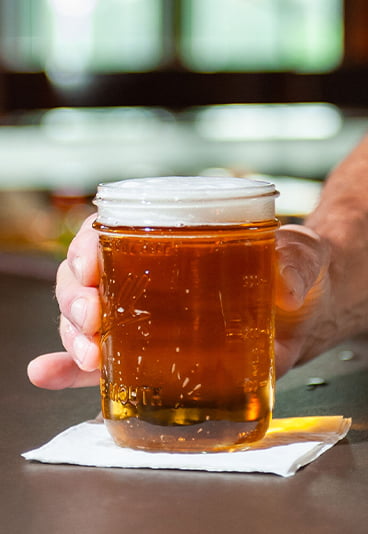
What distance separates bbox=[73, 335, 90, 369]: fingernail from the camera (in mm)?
803

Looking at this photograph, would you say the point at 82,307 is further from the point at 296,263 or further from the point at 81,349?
the point at 296,263

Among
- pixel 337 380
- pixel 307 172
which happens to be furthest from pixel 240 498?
pixel 307 172

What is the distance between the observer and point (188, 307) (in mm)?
717

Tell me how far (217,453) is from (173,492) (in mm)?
80

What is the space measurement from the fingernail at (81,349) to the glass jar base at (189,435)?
7 cm

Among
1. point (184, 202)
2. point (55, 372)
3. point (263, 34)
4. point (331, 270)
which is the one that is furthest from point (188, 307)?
point (263, 34)

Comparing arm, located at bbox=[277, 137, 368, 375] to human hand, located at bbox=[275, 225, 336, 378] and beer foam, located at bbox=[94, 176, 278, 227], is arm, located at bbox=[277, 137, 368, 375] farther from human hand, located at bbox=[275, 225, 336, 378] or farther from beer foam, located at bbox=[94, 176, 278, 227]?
beer foam, located at bbox=[94, 176, 278, 227]

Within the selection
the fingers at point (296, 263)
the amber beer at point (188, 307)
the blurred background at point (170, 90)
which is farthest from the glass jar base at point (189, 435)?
the blurred background at point (170, 90)

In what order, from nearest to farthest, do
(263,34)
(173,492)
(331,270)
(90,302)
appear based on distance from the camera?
(173,492)
(90,302)
(331,270)
(263,34)

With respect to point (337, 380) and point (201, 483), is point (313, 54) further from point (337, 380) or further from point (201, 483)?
point (201, 483)

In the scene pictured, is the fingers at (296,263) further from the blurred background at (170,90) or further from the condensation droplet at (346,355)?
the blurred background at (170,90)

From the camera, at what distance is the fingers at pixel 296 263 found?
821 millimetres

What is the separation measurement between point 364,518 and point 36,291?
1082 mm

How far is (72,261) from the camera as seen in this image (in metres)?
0.83
